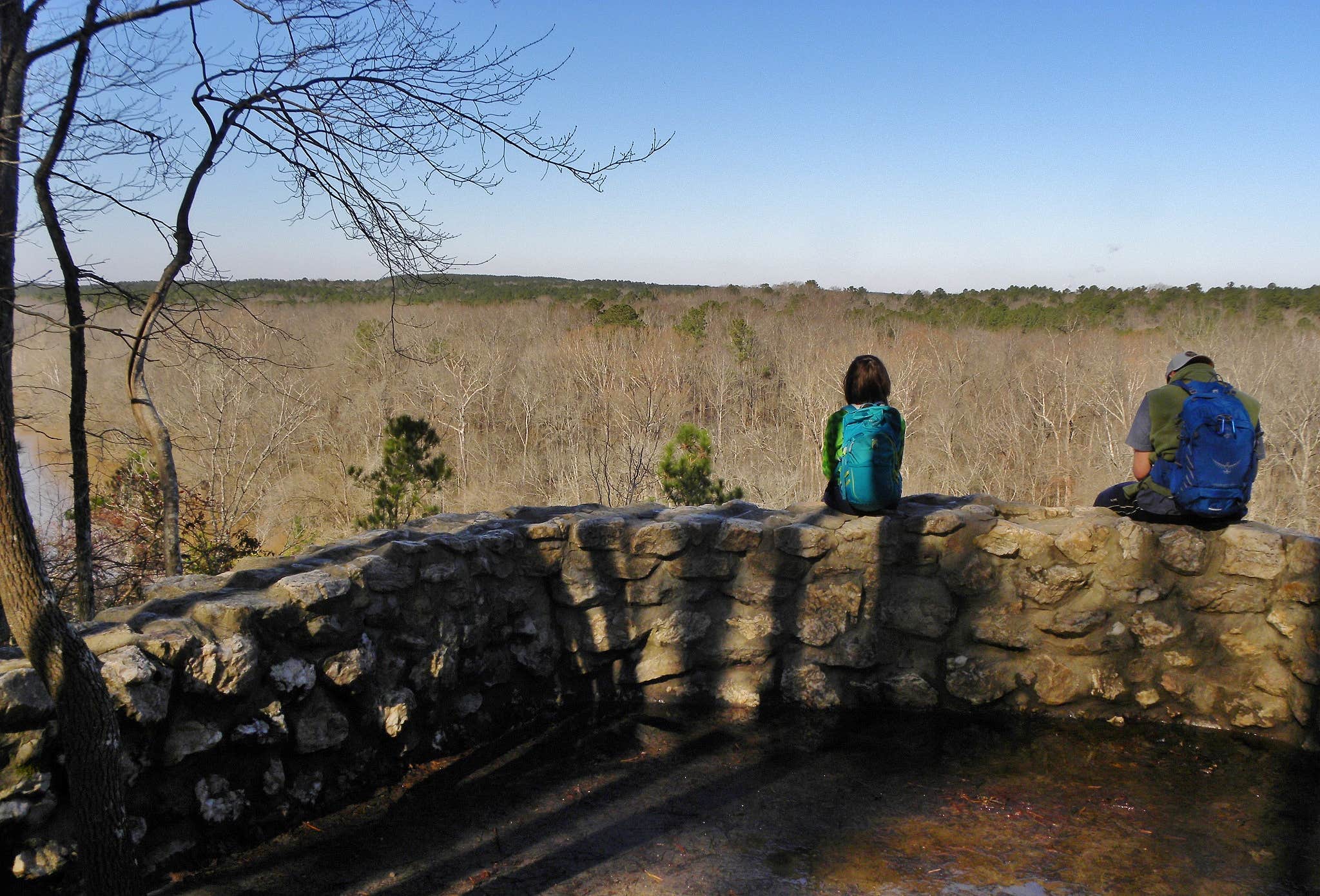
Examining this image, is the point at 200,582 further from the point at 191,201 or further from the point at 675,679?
the point at 191,201

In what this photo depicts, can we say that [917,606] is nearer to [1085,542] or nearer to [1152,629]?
[1085,542]

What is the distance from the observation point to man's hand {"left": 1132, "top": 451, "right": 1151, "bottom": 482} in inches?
161

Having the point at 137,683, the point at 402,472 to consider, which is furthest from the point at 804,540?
the point at 402,472

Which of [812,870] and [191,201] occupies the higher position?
[191,201]

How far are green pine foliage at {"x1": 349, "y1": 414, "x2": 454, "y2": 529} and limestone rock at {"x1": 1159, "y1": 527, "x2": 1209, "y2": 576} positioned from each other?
696cm

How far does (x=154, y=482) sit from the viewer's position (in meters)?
9.55

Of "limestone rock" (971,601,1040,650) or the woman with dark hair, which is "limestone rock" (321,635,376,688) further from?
"limestone rock" (971,601,1040,650)

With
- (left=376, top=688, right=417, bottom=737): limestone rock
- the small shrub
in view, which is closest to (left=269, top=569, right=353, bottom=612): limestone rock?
(left=376, top=688, right=417, bottom=737): limestone rock

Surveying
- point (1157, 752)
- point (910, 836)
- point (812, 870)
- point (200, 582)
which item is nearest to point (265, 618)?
point (200, 582)

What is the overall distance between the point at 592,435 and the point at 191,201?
92.6 ft

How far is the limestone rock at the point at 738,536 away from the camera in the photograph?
14.2 feet

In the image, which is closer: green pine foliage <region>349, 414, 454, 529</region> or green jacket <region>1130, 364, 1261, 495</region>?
green jacket <region>1130, 364, 1261, 495</region>

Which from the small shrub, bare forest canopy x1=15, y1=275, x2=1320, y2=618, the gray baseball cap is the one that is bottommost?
bare forest canopy x1=15, y1=275, x2=1320, y2=618

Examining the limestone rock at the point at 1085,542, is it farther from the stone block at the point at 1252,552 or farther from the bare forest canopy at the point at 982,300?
the bare forest canopy at the point at 982,300
